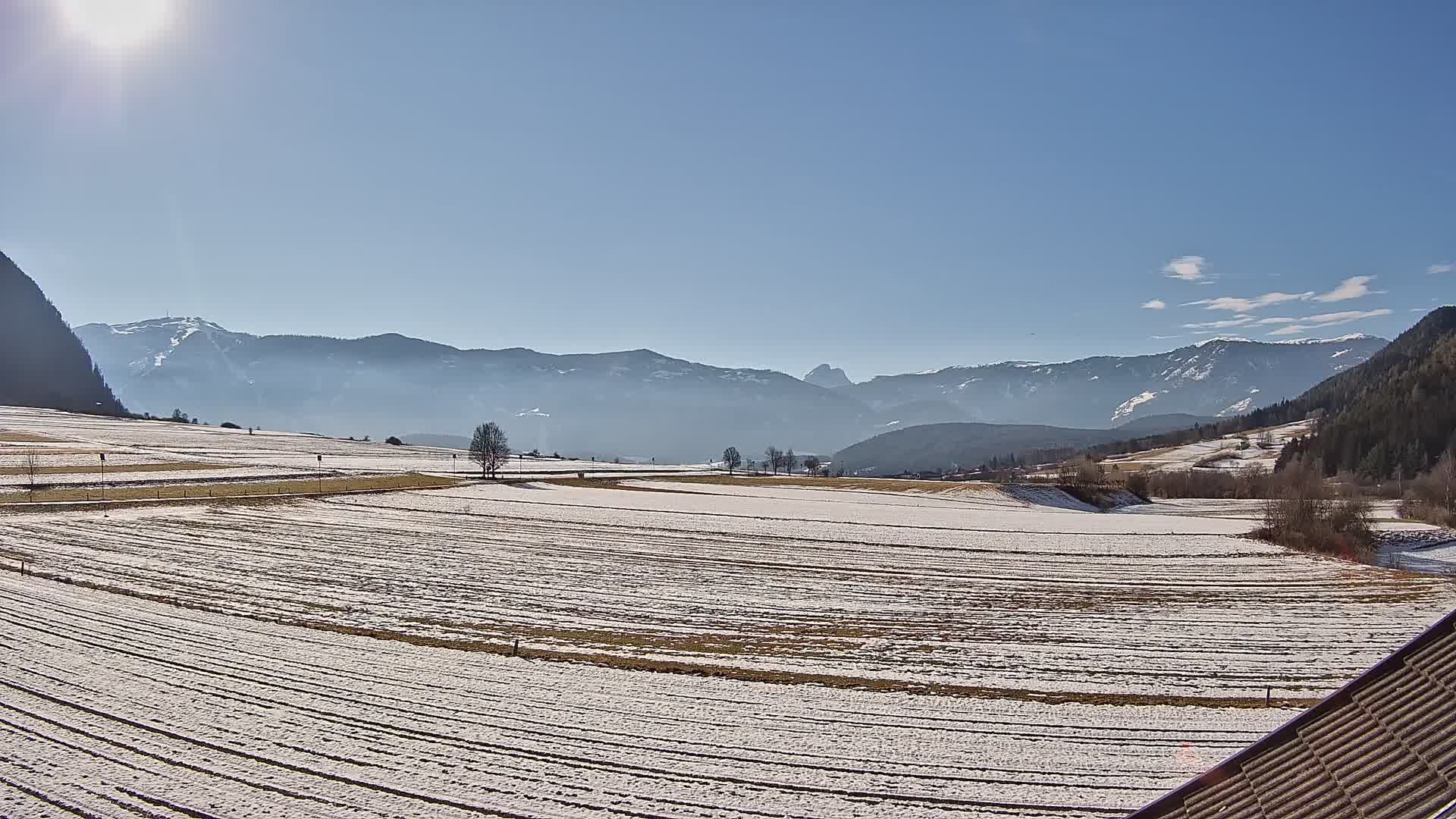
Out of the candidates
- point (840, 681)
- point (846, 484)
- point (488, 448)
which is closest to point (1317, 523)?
point (840, 681)

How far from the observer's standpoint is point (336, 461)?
126 meters

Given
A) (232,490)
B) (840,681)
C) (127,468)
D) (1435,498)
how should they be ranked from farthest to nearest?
(1435,498) < (127,468) < (232,490) < (840,681)

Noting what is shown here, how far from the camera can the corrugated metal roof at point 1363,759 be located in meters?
5.82

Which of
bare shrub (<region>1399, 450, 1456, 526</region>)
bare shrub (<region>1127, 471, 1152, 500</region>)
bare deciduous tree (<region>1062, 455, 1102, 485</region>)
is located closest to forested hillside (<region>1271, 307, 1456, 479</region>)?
bare shrub (<region>1399, 450, 1456, 526</region>)

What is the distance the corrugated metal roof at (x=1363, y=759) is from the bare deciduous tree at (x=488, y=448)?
367 feet

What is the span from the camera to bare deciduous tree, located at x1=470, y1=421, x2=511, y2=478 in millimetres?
116438

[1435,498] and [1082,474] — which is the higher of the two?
[1082,474]

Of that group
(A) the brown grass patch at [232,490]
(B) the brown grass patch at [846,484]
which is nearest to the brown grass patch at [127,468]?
(A) the brown grass patch at [232,490]

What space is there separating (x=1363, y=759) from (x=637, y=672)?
18.5 meters

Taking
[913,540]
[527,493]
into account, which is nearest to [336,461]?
[527,493]

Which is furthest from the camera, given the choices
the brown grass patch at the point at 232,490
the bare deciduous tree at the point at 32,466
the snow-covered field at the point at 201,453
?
the snow-covered field at the point at 201,453

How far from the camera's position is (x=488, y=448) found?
390 feet

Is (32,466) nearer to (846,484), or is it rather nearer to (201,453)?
(201,453)

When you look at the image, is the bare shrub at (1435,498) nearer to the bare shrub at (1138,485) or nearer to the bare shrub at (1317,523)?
the bare shrub at (1317,523)
